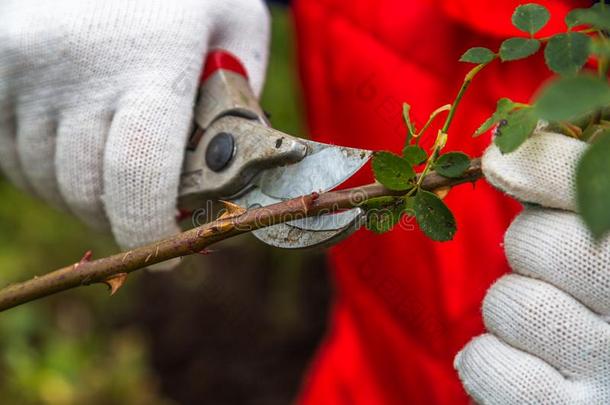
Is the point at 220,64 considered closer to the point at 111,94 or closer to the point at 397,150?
the point at 111,94

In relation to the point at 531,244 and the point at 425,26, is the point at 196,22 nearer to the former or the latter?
the point at 425,26

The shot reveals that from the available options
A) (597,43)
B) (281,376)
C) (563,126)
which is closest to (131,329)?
(281,376)

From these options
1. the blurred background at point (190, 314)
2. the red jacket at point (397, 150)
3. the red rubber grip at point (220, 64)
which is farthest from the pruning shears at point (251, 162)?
the blurred background at point (190, 314)

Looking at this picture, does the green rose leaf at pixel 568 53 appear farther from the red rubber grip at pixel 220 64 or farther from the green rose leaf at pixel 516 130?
the red rubber grip at pixel 220 64

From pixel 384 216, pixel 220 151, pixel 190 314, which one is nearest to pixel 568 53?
pixel 384 216

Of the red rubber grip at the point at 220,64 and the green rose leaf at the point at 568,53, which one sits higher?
the green rose leaf at the point at 568,53

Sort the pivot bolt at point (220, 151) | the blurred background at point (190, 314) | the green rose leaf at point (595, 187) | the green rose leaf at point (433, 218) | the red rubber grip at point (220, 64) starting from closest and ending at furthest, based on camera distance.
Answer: the green rose leaf at point (595, 187), the green rose leaf at point (433, 218), the pivot bolt at point (220, 151), the red rubber grip at point (220, 64), the blurred background at point (190, 314)

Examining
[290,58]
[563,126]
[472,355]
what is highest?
[563,126]
